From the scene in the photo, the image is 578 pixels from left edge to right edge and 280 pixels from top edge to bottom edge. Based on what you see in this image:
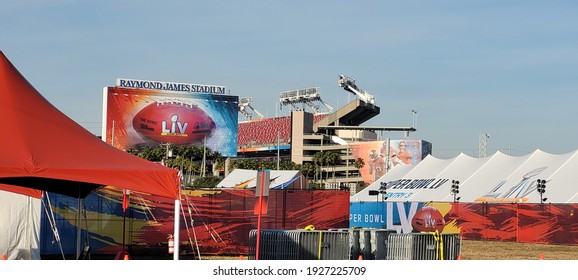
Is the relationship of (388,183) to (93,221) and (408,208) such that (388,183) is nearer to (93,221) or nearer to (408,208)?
(408,208)

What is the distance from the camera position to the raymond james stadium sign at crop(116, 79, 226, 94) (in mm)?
151637

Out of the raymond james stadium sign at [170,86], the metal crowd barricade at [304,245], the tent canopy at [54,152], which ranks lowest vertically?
the metal crowd barricade at [304,245]

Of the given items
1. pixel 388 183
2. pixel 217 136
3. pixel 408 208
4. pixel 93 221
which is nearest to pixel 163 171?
pixel 93 221

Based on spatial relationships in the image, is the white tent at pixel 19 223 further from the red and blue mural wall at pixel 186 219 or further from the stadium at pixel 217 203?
the red and blue mural wall at pixel 186 219

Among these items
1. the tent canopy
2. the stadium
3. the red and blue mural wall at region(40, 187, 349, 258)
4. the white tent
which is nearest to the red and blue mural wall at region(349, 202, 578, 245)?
the stadium

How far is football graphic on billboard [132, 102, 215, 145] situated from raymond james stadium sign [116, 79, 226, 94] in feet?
14.9

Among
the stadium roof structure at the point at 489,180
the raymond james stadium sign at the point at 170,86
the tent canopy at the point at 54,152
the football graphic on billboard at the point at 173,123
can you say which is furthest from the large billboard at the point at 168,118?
the tent canopy at the point at 54,152

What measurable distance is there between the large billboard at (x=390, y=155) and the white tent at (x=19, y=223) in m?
159

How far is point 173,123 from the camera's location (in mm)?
151500

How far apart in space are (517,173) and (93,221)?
42.5 meters

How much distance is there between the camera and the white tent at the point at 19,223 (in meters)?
22.8

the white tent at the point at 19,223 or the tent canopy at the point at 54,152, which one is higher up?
the tent canopy at the point at 54,152

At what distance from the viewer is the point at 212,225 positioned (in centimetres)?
2922
